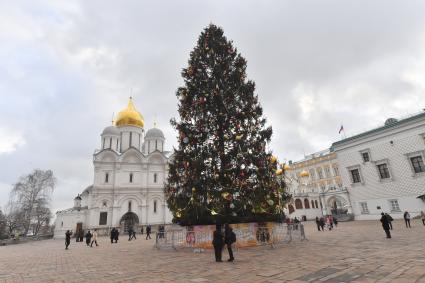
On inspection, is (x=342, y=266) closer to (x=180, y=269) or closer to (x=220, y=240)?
(x=220, y=240)

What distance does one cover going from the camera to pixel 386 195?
26.1m

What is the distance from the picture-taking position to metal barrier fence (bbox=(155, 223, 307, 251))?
12.0 meters

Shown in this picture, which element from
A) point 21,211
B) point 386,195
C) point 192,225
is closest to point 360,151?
point 386,195

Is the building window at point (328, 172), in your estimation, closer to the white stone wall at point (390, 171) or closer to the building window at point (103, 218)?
the white stone wall at point (390, 171)

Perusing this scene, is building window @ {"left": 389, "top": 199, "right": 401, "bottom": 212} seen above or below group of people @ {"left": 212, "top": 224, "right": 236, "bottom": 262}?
above

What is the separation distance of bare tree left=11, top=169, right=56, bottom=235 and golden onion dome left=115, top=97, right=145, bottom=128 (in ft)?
47.6

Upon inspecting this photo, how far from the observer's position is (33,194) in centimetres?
Answer: 3856

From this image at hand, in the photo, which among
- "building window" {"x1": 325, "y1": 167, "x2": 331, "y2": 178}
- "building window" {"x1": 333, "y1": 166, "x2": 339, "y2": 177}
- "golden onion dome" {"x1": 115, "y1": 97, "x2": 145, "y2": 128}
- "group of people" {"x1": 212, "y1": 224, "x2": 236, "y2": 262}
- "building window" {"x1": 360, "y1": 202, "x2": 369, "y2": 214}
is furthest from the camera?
"building window" {"x1": 325, "y1": 167, "x2": 331, "y2": 178}

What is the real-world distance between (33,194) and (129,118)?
1913 cm

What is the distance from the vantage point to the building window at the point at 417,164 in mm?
24156

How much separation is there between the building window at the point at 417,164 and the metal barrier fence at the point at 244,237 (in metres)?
18.8

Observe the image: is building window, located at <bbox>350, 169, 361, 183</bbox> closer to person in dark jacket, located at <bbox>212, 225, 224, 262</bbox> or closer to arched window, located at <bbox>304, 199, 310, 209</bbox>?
arched window, located at <bbox>304, 199, 310, 209</bbox>

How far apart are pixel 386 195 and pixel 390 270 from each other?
24978mm

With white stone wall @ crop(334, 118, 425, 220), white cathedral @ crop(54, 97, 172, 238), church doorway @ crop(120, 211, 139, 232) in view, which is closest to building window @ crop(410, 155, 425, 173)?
white stone wall @ crop(334, 118, 425, 220)
